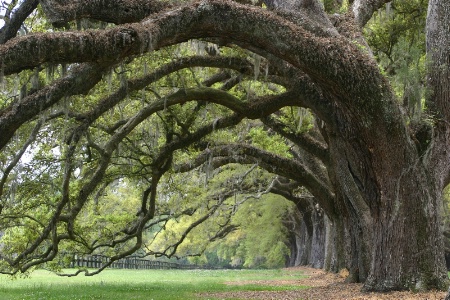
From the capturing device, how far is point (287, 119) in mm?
15656

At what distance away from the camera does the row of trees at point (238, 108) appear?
8.65m

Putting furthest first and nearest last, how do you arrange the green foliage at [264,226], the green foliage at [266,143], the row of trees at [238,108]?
1. the green foliage at [264,226]
2. the green foliage at [266,143]
3. the row of trees at [238,108]

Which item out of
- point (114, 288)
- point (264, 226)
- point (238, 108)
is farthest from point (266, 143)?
point (264, 226)

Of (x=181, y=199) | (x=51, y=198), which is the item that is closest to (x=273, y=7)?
(x=51, y=198)

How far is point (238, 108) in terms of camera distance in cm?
1248

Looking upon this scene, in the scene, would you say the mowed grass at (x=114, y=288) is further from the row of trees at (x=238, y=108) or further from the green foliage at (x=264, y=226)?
the green foliage at (x=264, y=226)

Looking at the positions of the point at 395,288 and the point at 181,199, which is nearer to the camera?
the point at 395,288

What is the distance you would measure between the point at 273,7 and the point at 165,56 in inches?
114

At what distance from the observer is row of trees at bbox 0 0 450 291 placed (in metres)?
8.65

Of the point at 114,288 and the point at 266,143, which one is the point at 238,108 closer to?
the point at 266,143

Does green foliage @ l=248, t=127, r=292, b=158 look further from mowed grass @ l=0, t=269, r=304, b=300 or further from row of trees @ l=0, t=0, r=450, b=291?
mowed grass @ l=0, t=269, r=304, b=300

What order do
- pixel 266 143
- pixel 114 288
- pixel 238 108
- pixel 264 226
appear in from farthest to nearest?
pixel 264 226 → pixel 266 143 → pixel 114 288 → pixel 238 108

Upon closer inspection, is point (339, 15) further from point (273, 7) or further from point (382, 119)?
point (382, 119)

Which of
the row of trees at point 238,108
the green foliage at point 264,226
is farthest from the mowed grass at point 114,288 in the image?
the green foliage at point 264,226
